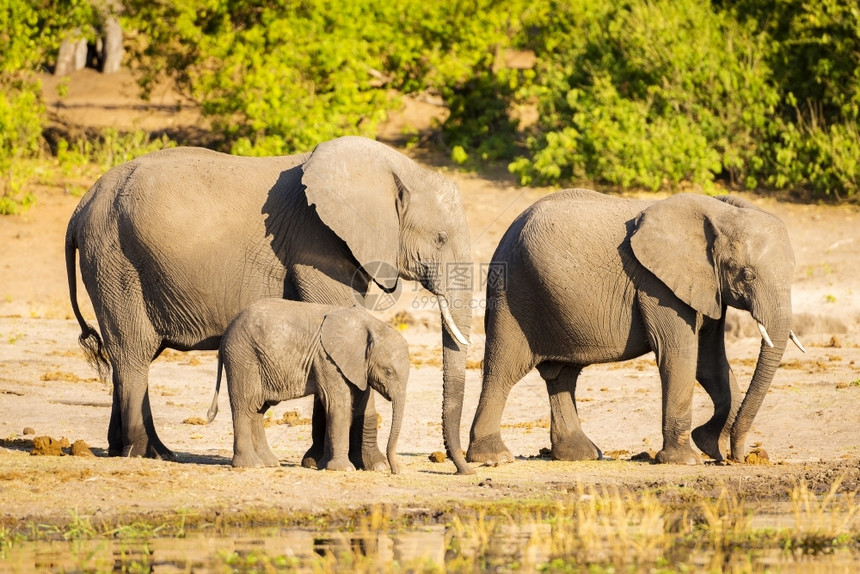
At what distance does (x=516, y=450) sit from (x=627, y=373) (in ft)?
12.4

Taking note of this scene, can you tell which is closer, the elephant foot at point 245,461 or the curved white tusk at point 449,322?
the elephant foot at point 245,461

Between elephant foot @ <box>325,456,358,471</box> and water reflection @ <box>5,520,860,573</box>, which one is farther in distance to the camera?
elephant foot @ <box>325,456,358,471</box>

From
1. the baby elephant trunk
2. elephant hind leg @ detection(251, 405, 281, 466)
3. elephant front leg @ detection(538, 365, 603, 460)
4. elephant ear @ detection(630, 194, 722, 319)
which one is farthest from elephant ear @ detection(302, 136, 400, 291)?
elephant front leg @ detection(538, 365, 603, 460)

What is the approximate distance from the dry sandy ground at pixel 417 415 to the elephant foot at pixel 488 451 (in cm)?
18

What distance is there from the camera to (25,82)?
22.3 meters

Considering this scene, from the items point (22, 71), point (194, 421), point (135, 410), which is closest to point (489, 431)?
point (135, 410)

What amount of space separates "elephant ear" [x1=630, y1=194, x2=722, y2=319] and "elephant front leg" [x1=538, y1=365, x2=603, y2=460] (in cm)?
123

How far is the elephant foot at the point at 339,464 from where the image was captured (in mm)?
9484

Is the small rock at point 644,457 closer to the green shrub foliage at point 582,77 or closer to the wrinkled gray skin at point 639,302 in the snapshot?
the wrinkled gray skin at point 639,302

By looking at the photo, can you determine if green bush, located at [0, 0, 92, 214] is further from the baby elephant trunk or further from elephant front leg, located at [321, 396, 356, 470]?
the baby elephant trunk

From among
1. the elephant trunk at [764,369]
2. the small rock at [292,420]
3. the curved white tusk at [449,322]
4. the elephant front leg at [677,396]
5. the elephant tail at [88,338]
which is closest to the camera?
the curved white tusk at [449,322]

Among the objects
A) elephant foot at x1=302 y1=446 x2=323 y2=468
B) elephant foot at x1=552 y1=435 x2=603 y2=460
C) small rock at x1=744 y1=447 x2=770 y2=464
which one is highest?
elephant foot at x1=302 y1=446 x2=323 y2=468

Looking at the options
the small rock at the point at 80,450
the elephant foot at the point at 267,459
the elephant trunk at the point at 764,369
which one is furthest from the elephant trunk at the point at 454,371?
the small rock at the point at 80,450

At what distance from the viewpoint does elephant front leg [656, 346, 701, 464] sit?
10.3 metres
